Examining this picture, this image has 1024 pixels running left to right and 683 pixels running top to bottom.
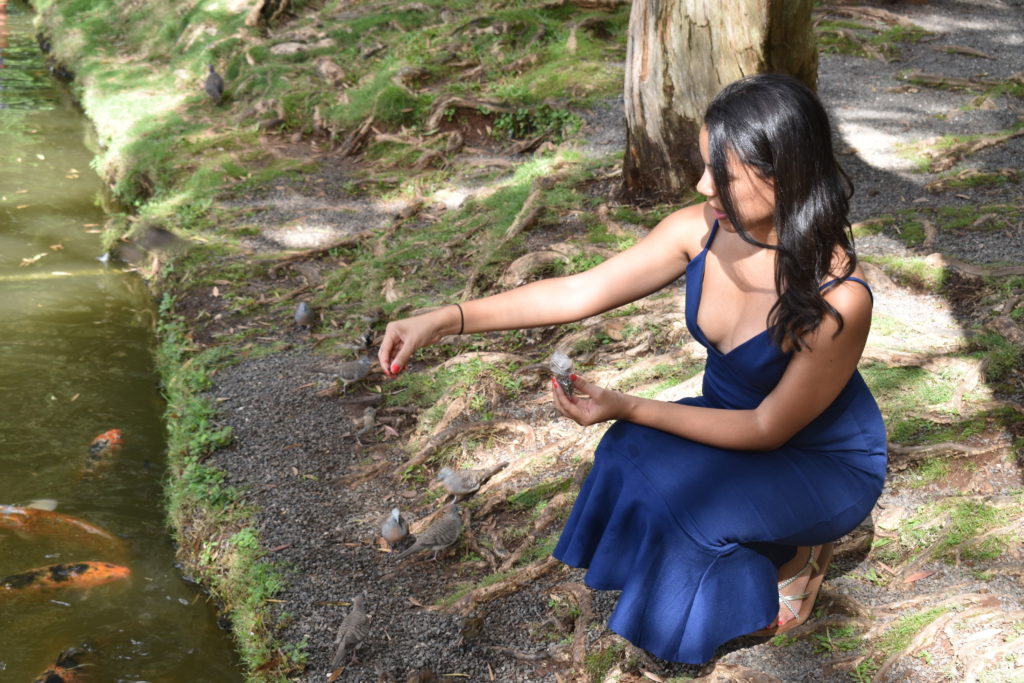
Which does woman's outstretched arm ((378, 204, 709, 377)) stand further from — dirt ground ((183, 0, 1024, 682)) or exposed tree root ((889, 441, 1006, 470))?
exposed tree root ((889, 441, 1006, 470))

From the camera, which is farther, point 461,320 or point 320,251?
point 320,251

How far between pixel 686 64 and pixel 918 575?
151 inches

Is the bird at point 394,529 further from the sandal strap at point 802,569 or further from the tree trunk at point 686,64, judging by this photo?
the tree trunk at point 686,64

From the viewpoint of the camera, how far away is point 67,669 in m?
4.02

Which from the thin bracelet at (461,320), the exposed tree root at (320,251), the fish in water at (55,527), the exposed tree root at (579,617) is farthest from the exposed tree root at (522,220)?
the thin bracelet at (461,320)

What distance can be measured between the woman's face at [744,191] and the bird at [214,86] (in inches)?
386

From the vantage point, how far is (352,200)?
28.0ft

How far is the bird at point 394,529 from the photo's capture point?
4.20 m

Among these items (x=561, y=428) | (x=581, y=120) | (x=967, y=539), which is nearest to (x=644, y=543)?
(x=967, y=539)

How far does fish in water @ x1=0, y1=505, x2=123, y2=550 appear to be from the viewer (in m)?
4.89

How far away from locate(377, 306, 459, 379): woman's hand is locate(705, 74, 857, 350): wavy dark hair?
91cm

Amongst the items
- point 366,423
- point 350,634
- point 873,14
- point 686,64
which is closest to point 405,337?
point 350,634

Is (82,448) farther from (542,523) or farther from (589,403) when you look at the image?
(589,403)

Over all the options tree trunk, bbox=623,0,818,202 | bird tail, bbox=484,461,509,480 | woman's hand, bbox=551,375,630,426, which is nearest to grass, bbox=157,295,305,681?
bird tail, bbox=484,461,509,480
